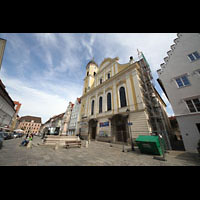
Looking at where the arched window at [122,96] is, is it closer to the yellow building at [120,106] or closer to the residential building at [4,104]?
the yellow building at [120,106]

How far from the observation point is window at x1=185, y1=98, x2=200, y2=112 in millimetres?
8242

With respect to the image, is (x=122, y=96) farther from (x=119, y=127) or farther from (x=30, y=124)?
(x=30, y=124)

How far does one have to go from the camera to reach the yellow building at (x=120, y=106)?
11.5m

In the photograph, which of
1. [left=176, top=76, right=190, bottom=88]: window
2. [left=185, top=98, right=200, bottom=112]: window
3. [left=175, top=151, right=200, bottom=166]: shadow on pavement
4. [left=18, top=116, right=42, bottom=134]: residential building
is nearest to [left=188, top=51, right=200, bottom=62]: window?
[left=176, top=76, right=190, bottom=88]: window

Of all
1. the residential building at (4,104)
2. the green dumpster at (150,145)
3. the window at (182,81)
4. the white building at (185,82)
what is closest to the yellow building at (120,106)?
the green dumpster at (150,145)

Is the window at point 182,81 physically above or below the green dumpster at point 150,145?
above

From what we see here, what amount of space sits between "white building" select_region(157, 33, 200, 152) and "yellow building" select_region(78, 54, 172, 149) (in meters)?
2.55

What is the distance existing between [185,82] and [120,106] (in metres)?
8.42

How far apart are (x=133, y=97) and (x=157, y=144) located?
7612 mm

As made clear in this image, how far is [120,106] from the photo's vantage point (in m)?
14.3
